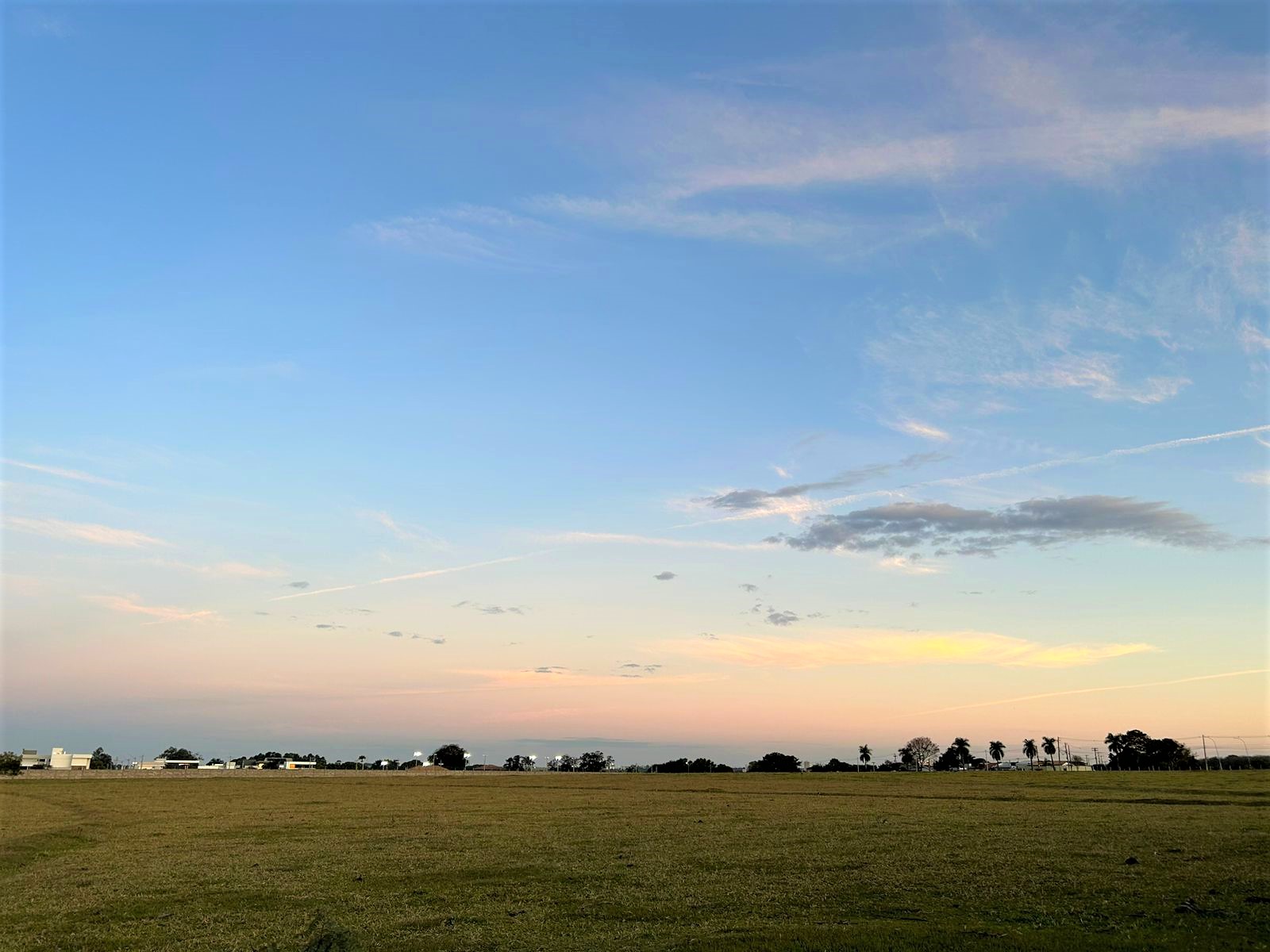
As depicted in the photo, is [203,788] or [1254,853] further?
[203,788]

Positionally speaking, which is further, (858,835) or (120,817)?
(120,817)

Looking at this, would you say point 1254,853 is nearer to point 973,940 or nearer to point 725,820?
point 973,940

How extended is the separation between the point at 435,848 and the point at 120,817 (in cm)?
3950

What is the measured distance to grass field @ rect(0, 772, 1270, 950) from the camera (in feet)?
76.8

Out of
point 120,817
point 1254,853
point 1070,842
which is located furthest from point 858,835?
point 120,817

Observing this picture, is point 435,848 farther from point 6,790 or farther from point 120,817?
point 6,790

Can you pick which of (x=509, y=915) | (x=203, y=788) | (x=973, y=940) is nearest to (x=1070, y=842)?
(x=973, y=940)

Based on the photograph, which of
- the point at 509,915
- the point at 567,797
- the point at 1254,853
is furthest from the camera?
the point at 567,797

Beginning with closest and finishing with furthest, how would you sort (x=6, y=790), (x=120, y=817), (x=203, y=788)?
(x=120, y=817)
(x=6, y=790)
(x=203, y=788)

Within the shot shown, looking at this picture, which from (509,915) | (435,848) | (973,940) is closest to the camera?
(973,940)

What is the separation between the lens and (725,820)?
59688mm

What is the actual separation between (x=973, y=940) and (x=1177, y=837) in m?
27.3

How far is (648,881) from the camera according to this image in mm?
32125

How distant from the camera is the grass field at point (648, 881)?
76.8ft
